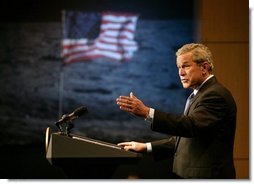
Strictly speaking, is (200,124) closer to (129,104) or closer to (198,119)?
(198,119)

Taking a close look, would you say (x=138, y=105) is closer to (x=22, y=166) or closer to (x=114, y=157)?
(x=114, y=157)

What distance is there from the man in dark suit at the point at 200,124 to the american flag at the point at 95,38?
292 cm

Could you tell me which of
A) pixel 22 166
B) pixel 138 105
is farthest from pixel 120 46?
pixel 138 105

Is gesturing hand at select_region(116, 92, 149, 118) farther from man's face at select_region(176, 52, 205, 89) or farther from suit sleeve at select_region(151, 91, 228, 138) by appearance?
man's face at select_region(176, 52, 205, 89)

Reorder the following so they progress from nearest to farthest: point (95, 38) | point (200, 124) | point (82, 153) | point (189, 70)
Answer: point (82, 153) < point (200, 124) < point (189, 70) < point (95, 38)

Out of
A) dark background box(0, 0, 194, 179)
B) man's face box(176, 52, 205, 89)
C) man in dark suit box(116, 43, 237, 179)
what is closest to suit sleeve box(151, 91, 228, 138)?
man in dark suit box(116, 43, 237, 179)

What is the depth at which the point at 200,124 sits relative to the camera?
1883mm

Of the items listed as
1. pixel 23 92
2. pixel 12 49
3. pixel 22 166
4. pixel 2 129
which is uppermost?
pixel 12 49

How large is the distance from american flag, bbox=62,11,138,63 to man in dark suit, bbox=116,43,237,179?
2.92 metres

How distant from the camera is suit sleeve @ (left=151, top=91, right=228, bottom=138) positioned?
1.85 m

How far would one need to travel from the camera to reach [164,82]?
4.95 m

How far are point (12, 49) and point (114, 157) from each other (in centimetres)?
360

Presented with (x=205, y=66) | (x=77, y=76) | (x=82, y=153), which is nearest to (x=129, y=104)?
(x=82, y=153)

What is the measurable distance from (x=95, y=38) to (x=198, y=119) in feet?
10.8
